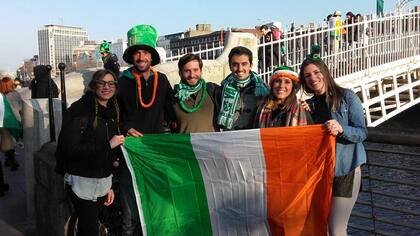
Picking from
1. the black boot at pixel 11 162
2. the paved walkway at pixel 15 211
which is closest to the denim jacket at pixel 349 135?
the paved walkway at pixel 15 211

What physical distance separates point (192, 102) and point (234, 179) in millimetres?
726

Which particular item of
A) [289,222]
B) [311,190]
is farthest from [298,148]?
[289,222]

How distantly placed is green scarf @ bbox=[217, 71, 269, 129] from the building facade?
123 m

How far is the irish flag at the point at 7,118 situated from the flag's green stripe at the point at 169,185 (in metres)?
4.38

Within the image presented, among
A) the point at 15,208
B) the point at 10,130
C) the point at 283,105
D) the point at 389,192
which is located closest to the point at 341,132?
the point at 283,105

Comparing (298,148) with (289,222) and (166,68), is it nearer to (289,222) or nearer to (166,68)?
(289,222)

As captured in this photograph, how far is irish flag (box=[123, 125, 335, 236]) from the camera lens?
352 cm

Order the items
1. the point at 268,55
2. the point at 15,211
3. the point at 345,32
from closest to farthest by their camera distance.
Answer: the point at 15,211
the point at 268,55
the point at 345,32

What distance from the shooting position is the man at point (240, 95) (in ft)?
12.6

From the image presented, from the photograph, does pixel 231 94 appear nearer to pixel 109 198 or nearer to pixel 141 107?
pixel 141 107

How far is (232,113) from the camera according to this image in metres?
3.82

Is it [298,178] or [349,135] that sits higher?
[349,135]

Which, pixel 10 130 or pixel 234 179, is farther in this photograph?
pixel 10 130

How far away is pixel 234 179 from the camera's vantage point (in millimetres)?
3783
